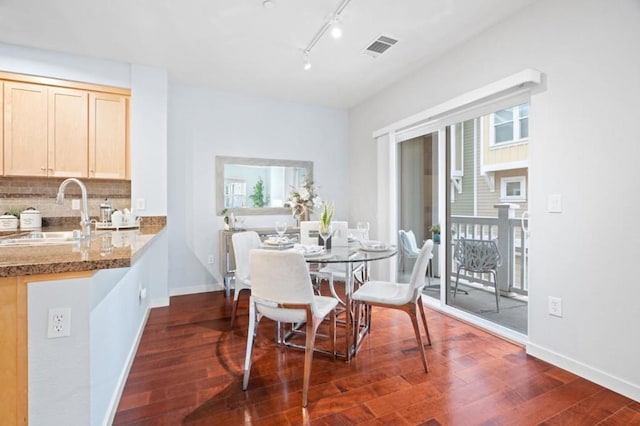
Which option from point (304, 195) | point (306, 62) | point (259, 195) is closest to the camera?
point (304, 195)

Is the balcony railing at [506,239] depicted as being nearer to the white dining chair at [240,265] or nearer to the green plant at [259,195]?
the white dining chair at [240,265]

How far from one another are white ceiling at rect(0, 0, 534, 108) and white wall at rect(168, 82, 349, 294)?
0.51 metres

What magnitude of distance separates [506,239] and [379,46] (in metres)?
2.31

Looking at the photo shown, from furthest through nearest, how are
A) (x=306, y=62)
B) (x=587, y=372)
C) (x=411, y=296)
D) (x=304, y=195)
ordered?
1. (x=306, y=62)
2. (x=304, y=195)
3. (x=411, y=296)
4. (x=587, y=372)

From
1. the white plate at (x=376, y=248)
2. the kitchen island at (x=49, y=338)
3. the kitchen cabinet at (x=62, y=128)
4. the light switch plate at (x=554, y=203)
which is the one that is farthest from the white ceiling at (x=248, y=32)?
the kitchen island at (x=49, y=338)

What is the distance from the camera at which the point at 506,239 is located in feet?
10.6

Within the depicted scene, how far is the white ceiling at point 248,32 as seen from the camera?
8.26 ft

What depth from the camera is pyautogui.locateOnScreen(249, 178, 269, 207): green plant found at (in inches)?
180

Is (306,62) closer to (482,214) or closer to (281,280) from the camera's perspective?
(482,214)

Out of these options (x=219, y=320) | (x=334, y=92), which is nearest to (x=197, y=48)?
(x=334, y=92)

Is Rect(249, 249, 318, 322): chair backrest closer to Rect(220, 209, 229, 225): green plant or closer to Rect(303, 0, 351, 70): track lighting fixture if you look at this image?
Rect(303, 0, 351, 70): track lighting fixture

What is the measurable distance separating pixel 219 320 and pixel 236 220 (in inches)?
56.8

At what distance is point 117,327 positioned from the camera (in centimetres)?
191

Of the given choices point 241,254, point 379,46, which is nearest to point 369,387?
point 241,254
